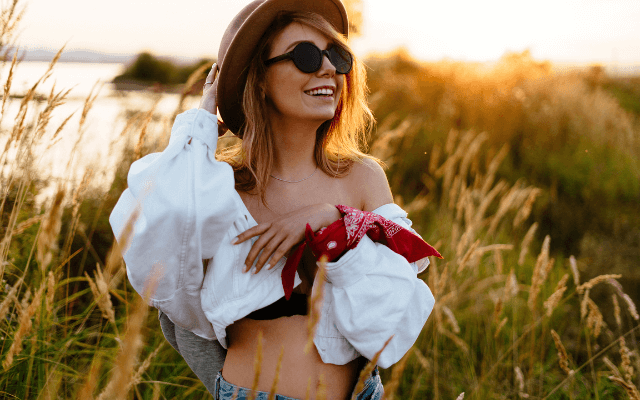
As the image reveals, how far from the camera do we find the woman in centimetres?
140

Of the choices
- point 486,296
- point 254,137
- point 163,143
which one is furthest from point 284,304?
point 486,296

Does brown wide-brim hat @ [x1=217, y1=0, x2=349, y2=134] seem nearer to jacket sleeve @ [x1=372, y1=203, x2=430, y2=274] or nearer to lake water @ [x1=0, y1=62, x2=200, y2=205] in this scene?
lake water @ [x1=0, y1=62, x2=200, y2=205]

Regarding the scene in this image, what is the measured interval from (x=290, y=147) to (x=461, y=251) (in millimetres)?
1198

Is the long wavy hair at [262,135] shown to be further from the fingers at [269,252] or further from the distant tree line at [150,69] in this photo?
the distant tree line at [150,69]

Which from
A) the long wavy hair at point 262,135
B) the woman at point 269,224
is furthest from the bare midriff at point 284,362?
the long wavy hair at point 262,135

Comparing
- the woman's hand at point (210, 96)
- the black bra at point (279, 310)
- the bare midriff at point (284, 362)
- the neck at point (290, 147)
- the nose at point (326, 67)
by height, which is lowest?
the bare midriff at point (284, 362)

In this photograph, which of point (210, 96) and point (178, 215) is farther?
point (210, 96)

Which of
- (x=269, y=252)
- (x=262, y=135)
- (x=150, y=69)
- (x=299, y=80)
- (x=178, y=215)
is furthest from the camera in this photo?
(x=150, y=69)

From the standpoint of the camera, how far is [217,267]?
4.84ft

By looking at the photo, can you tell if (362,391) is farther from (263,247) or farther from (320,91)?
(320,91)

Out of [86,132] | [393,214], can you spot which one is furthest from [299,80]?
[86,132]

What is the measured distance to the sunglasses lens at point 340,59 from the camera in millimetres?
1705

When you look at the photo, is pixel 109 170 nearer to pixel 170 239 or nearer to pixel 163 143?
pixel 163 143

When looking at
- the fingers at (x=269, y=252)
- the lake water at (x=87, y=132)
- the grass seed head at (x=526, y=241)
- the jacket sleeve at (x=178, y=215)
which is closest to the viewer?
the jacket sleeve at (x=178, y=215)
